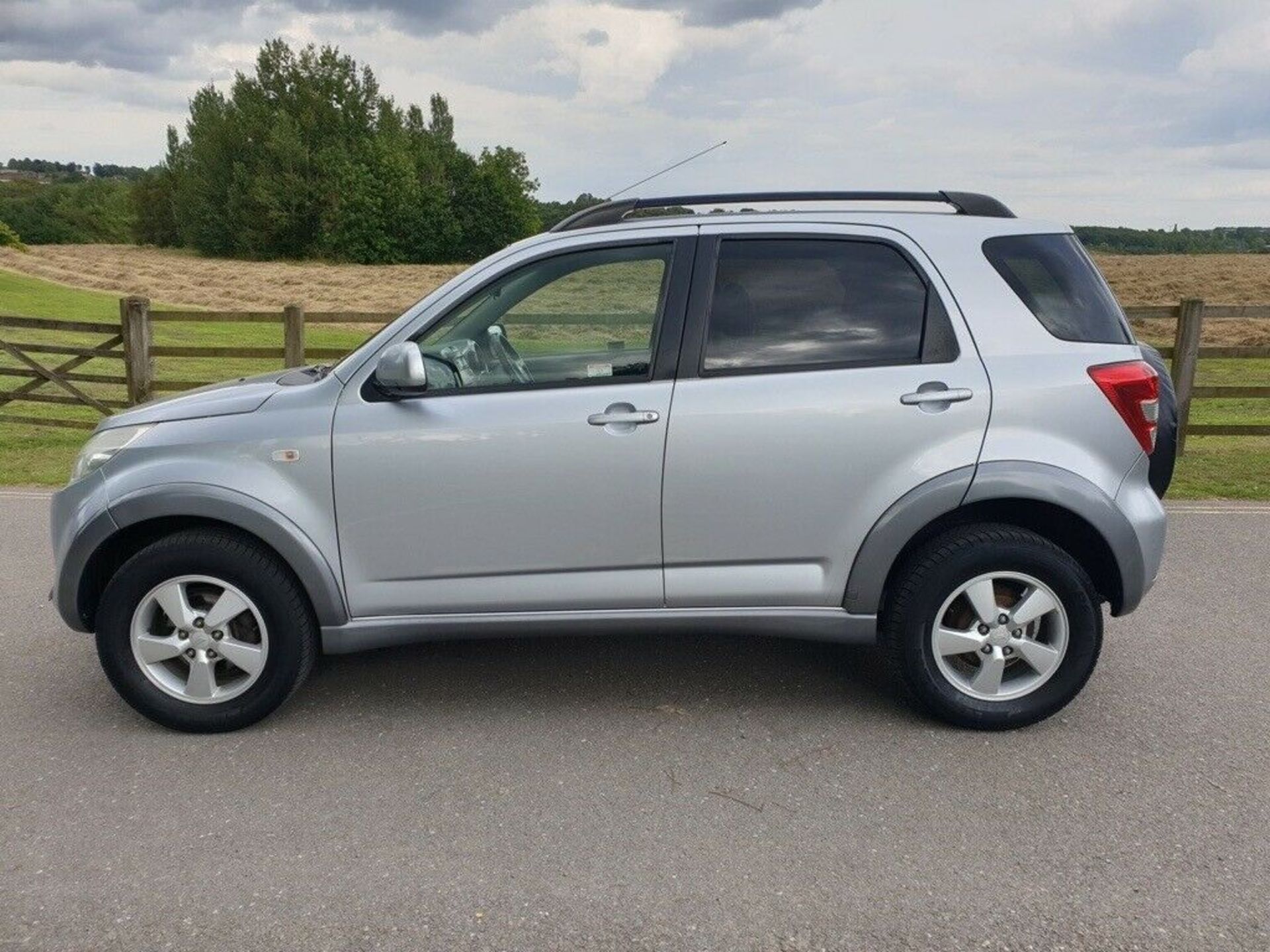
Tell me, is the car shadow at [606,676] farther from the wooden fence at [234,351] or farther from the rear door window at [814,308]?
the wooden fence at [234,351]

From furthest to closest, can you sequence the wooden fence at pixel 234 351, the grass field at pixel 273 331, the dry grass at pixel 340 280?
the dry grass at pixel 340 280, the wooden fence at pixel 234 351, the grass field at pixel 273 331

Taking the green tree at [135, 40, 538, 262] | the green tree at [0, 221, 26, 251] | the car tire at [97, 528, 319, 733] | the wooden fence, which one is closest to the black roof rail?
the car tire at [97, 528, 319, 733]

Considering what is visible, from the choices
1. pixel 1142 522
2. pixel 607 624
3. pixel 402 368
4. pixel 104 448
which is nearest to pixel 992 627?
pixel 1142 522

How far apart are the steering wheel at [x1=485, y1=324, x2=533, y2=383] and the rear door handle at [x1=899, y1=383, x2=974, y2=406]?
4.37 ft

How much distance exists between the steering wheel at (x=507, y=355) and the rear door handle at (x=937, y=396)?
133 cm

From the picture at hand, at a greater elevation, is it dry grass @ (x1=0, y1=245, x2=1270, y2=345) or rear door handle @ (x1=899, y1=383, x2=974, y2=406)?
dry grass @ (x1=0, y1=245, x2=1270, y2=345)

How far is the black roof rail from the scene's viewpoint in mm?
4305

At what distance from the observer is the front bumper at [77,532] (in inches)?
158

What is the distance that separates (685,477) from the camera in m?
3.93

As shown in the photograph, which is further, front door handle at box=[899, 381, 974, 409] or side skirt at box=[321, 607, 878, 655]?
side skirt at box=[321, 607, 878, 655]

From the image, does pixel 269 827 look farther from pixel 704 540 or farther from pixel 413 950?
pixel 704 540

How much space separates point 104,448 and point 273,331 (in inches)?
998

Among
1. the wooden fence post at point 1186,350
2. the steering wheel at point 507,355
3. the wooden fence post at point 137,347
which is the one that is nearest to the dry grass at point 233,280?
the wooden fence post at point 137,347

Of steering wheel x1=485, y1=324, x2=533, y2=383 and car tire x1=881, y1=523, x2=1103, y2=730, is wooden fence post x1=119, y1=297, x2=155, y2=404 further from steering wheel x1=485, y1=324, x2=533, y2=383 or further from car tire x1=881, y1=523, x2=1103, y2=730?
car tire x1=881, y1=523, x2=1103, y2=730
